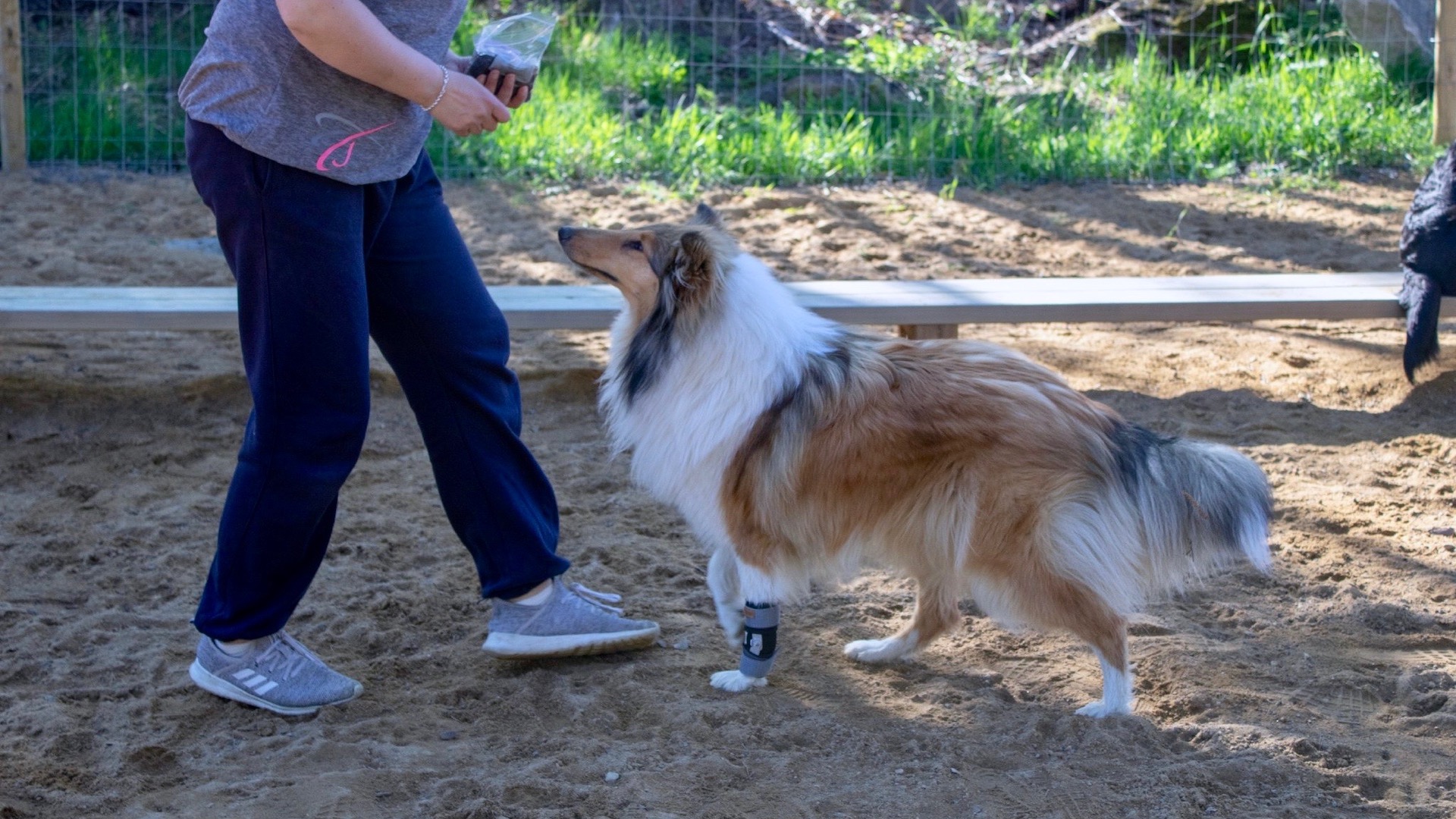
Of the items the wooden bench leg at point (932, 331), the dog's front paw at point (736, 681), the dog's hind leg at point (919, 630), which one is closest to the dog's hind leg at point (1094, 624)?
the dog's hind leg at point (919, 630)

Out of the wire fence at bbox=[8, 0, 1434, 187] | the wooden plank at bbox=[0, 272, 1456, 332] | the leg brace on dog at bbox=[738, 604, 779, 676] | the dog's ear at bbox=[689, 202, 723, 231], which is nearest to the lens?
the leg brace on dog at bbox=[738, 604, 779, 676]

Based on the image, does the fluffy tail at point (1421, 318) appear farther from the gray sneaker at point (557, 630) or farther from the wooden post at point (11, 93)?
the wooden post at point (11, 93)

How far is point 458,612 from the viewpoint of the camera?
3.20 m

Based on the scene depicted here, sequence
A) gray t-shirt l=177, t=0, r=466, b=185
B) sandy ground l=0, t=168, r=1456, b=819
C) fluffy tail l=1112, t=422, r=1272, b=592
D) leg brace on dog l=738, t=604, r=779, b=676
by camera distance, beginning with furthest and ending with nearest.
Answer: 1. leg brace on dog l=738, t=604, r=779, b=676
2. fluffy tail l=1112, t=422, r=1272, b=592
3. sandy ground l=0, t=168, r=1456, b=819
4. gray t-shirt l=177, t=0, r=466, b=185

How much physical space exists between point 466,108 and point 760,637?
1.29 metres

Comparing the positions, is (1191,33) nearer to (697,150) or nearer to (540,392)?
(697,150)

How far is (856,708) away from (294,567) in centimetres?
127

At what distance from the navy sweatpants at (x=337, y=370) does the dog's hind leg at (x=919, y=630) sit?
774 mm

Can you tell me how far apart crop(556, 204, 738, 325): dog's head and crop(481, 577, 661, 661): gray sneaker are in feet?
2.28

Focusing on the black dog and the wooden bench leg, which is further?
the wooden bench leg

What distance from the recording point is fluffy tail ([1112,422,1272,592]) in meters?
2.63

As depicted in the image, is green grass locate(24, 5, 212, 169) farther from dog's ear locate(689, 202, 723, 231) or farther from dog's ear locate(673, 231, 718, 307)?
dog's ear locate(673, 231, 718, 307)

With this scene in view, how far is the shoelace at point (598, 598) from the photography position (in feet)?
9.78

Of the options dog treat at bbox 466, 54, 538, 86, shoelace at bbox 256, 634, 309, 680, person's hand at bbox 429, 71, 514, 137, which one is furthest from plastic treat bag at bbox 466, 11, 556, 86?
shoelace at bbox 256, 634, 309, 680
